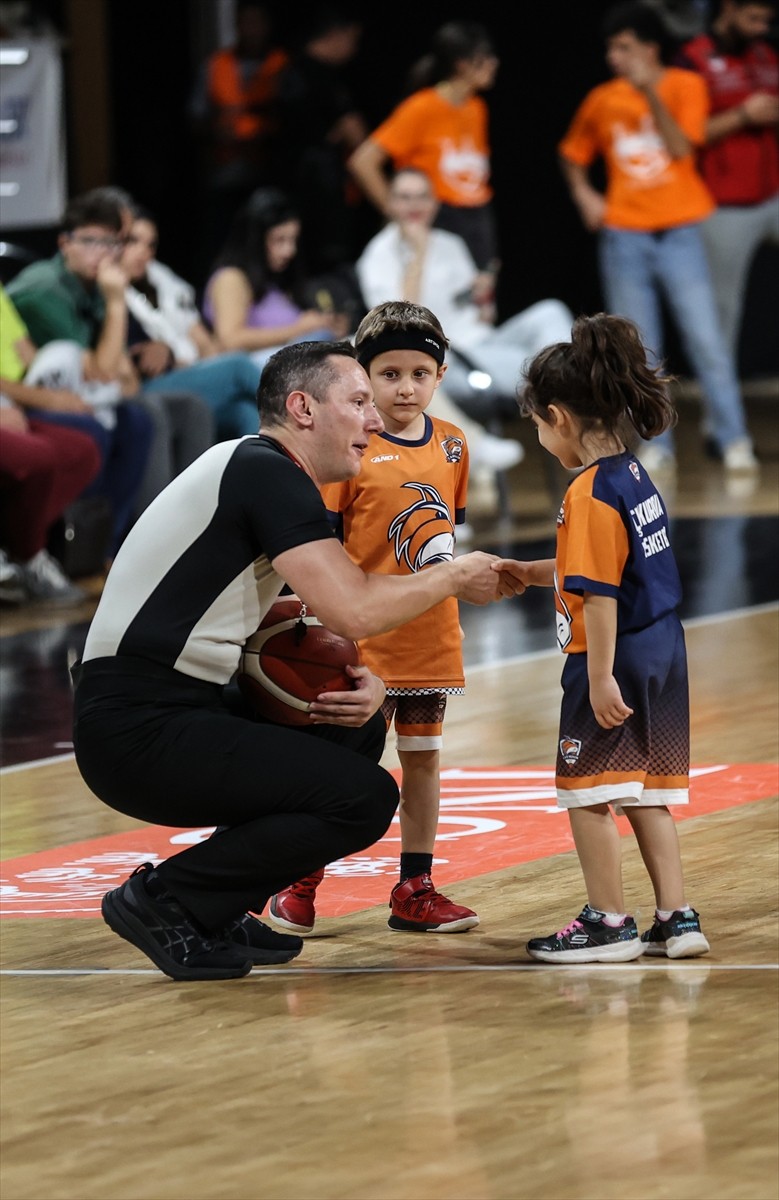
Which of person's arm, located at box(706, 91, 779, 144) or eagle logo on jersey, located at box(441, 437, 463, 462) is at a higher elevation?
eagle logo on jersey, located at box(441, 437, 463, 462)

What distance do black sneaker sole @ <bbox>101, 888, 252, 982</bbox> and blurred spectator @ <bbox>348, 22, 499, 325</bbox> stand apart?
770cm

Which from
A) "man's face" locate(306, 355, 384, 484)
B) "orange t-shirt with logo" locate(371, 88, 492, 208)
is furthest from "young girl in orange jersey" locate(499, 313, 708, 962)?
"orange t-shirt with logo" locate(371, 88, 492, 208)

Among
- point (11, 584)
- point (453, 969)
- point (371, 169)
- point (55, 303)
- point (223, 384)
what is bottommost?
point (11, 584)

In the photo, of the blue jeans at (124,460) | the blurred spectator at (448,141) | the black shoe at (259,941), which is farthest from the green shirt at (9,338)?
the black shoe at (259,941)

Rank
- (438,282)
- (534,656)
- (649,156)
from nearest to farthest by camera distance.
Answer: (534,656)
(438,282)
(649,156)

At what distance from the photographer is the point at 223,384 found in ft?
30.7

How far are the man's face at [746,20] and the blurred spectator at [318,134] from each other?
244 cm

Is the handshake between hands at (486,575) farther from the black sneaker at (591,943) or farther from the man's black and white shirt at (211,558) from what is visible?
the black sneaker at (591,943)

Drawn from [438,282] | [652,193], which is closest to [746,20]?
[652,193]

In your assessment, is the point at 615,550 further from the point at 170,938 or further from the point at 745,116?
the point at 745,116

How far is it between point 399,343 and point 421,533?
0.35 m

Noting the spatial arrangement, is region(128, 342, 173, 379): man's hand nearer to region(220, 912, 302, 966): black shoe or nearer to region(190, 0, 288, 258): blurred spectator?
region(190, 0, 288, 258): blurred spectator

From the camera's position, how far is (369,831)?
12.5ft

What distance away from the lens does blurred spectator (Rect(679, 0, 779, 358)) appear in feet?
38.7
